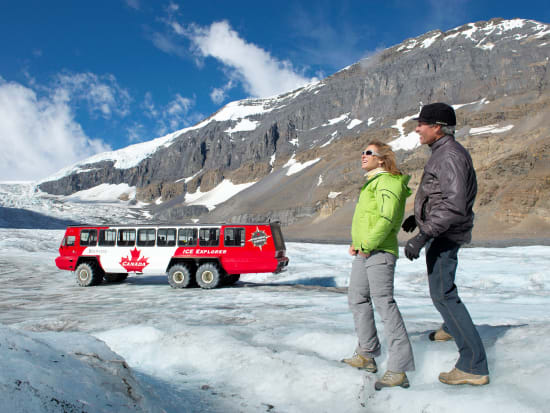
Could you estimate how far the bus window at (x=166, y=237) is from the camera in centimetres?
1362

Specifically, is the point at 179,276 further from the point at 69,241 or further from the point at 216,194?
the point at 216,194

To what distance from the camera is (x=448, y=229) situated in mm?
3154

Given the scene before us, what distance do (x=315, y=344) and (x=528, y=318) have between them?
15.1ft

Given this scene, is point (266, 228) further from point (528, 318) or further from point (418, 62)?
point (418, 62)

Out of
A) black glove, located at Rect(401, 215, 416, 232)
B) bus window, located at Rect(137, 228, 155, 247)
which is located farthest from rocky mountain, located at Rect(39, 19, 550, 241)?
black glove, located at Rect(401, 215, 416, 232)

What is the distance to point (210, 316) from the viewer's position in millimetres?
7453

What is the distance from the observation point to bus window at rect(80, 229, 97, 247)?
14.7 m

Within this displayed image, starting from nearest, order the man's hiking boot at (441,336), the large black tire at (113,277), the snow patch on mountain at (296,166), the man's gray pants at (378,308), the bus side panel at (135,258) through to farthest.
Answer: the man's gray pants at (378,308) → the man's hiking boot at (441,336) → the bus side panel at (135,258) → the large black tire at (113,277) → the snow patch on mountain at (296,166)

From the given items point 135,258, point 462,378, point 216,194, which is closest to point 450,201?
point 462,378

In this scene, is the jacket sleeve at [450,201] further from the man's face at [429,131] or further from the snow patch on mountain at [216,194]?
the snow patch on mountain at [216,194]

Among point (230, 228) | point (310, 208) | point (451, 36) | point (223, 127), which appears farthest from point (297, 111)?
point (230, 228)

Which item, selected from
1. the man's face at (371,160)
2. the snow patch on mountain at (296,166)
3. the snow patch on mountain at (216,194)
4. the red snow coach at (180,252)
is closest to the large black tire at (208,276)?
the red snow coach at (180,252)

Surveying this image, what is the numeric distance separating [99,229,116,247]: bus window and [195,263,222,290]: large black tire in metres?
3.84

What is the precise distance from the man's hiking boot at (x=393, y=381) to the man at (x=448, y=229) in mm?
294
